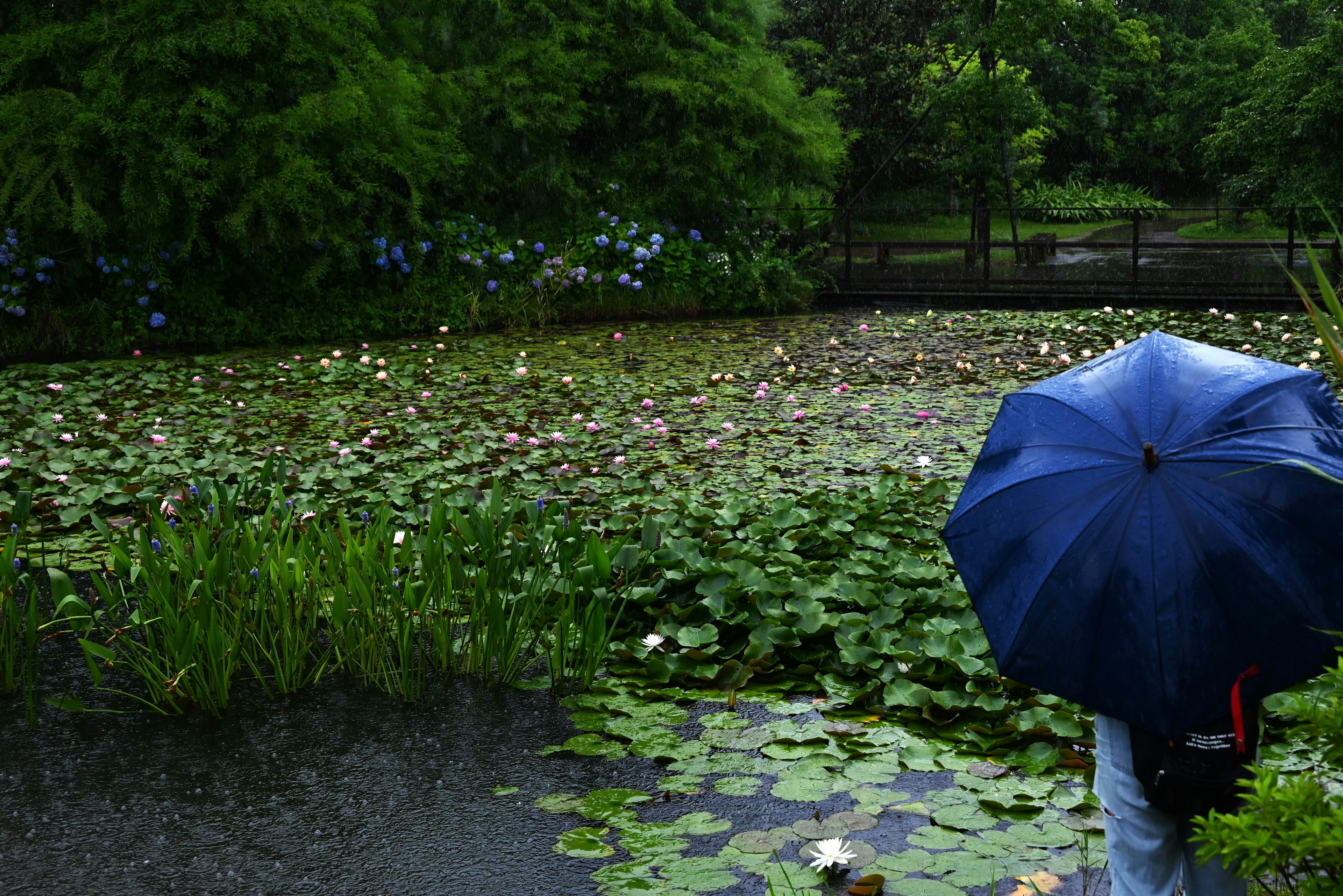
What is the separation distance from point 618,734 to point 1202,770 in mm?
1779

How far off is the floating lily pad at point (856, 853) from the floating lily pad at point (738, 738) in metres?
0.53

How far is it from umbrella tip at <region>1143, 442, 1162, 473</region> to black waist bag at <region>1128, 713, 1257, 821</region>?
1.20 feet

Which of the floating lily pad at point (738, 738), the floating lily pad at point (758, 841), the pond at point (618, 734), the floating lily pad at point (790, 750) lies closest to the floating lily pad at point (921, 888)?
the pond at point (618, 734)

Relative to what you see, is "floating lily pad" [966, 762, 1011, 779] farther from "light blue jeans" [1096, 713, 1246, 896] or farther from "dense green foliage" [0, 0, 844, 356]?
"dense green foliage" [0, 0, 844, 356]

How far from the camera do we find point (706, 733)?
2.98 meters

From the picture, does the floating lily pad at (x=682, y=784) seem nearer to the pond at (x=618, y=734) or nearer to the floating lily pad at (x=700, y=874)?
the pond at (x=618, y=734)

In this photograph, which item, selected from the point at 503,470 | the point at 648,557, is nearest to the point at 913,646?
the point at 648,557

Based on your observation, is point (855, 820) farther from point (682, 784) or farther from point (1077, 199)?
point (1077, 199)

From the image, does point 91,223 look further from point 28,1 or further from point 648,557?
point 648,557

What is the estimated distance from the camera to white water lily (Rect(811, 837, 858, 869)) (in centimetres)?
214

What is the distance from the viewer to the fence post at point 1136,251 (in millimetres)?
11445

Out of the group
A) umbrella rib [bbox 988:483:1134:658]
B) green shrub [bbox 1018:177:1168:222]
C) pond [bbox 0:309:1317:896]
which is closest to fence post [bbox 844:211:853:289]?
pond [bbox 0:309:1317:896]

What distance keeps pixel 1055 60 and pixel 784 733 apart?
28.3 m

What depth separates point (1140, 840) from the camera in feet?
5.36
